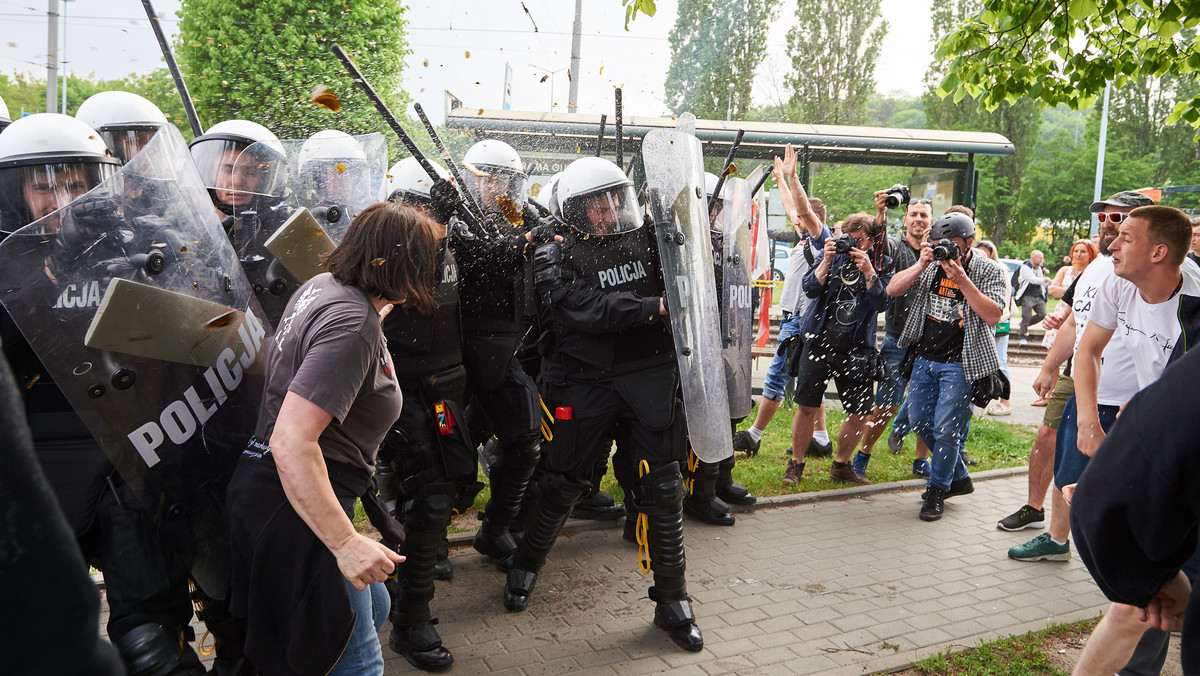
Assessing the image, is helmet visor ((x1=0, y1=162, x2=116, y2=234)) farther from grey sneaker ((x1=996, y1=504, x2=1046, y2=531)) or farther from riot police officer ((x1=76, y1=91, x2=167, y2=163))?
→ grey sneaker ((x1=996, y1=504, x2=1046, y2=531))

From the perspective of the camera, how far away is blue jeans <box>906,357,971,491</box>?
5.07 metres

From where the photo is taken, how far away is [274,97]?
14.2m

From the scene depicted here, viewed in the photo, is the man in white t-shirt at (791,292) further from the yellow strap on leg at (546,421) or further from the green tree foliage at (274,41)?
the green tree foliage at (274,41)

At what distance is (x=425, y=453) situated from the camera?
3.34 metres

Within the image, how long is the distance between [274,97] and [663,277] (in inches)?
502

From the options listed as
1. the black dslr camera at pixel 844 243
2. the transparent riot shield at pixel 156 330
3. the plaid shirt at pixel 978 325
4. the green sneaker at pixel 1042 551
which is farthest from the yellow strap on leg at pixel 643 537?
the plaid shirt at pixel 978 325

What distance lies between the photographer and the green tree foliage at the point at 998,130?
3008cm

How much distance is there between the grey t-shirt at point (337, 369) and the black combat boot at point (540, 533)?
1.56 metres

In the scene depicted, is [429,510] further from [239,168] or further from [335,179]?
[239,168]

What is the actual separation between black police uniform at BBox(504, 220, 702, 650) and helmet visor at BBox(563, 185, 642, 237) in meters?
0.05

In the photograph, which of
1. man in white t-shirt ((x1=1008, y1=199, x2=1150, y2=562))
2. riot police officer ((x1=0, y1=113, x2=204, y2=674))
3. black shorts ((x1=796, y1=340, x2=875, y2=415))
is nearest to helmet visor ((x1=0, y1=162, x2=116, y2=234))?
riot police officer ((x1=0, y1=113, x2=204, y2=674))

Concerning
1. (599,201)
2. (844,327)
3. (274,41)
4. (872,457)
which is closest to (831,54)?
(274,41)

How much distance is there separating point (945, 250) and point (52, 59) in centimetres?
1848

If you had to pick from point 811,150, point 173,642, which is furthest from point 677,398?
point 811,150
